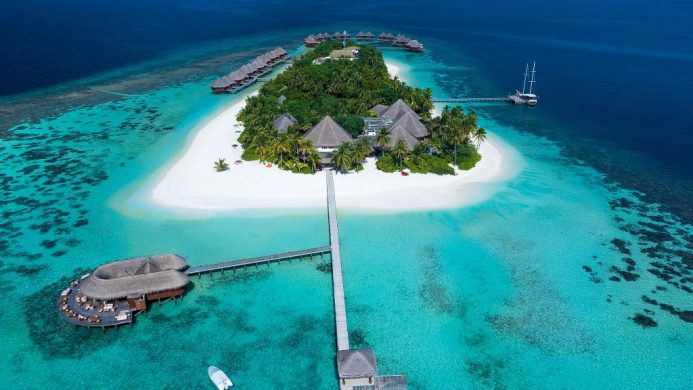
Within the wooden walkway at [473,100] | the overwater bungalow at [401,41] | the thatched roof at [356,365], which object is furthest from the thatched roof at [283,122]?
the overwater bungalow at [401,41]

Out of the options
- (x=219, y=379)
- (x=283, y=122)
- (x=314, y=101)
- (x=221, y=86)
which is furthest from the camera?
(x=221, y=86)

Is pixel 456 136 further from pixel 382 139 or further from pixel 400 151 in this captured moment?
pixel 382 139

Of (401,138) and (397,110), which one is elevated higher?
(397,110)

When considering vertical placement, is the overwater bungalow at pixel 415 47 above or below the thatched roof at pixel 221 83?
above

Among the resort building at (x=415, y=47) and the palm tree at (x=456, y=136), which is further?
the resort building at (x=415, y=47)

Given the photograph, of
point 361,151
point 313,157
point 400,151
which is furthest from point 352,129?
point 313,157

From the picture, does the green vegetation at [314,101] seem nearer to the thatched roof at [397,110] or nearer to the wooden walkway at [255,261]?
the thatched roof at [397,110]

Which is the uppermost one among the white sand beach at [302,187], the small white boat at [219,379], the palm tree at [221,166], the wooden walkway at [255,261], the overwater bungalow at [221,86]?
the overwater bungalow at [221,86]
